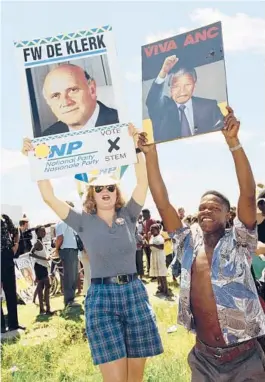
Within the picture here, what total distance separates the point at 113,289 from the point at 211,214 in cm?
86

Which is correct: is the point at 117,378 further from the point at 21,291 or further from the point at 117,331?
the point at 21,291

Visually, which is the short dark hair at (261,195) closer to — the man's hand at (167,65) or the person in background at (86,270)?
the man's hand at (167,65)

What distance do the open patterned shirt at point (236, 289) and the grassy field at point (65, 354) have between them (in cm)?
173

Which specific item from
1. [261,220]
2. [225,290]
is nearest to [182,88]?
[225,290]

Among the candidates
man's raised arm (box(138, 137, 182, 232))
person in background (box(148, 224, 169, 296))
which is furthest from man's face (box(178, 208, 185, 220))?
man's raised arm (box(138, 137, 182, 232))

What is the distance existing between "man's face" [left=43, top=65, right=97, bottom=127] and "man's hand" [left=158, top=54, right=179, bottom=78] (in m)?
0.52

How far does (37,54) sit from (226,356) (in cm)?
212

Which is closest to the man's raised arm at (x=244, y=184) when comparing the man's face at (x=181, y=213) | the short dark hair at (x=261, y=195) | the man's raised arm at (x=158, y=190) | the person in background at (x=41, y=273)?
the man's raised arm at (x=158, y=190)

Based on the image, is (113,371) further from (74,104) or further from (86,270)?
(86,270)

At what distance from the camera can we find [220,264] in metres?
2.91

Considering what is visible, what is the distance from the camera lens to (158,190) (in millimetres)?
3213

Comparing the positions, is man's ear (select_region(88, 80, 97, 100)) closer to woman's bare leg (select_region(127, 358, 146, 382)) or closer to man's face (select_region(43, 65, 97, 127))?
man's face (select_region(43, 65, 97, 127))

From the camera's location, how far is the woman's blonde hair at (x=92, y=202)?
12.1 ft

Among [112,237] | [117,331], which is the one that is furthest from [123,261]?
[117,331]
